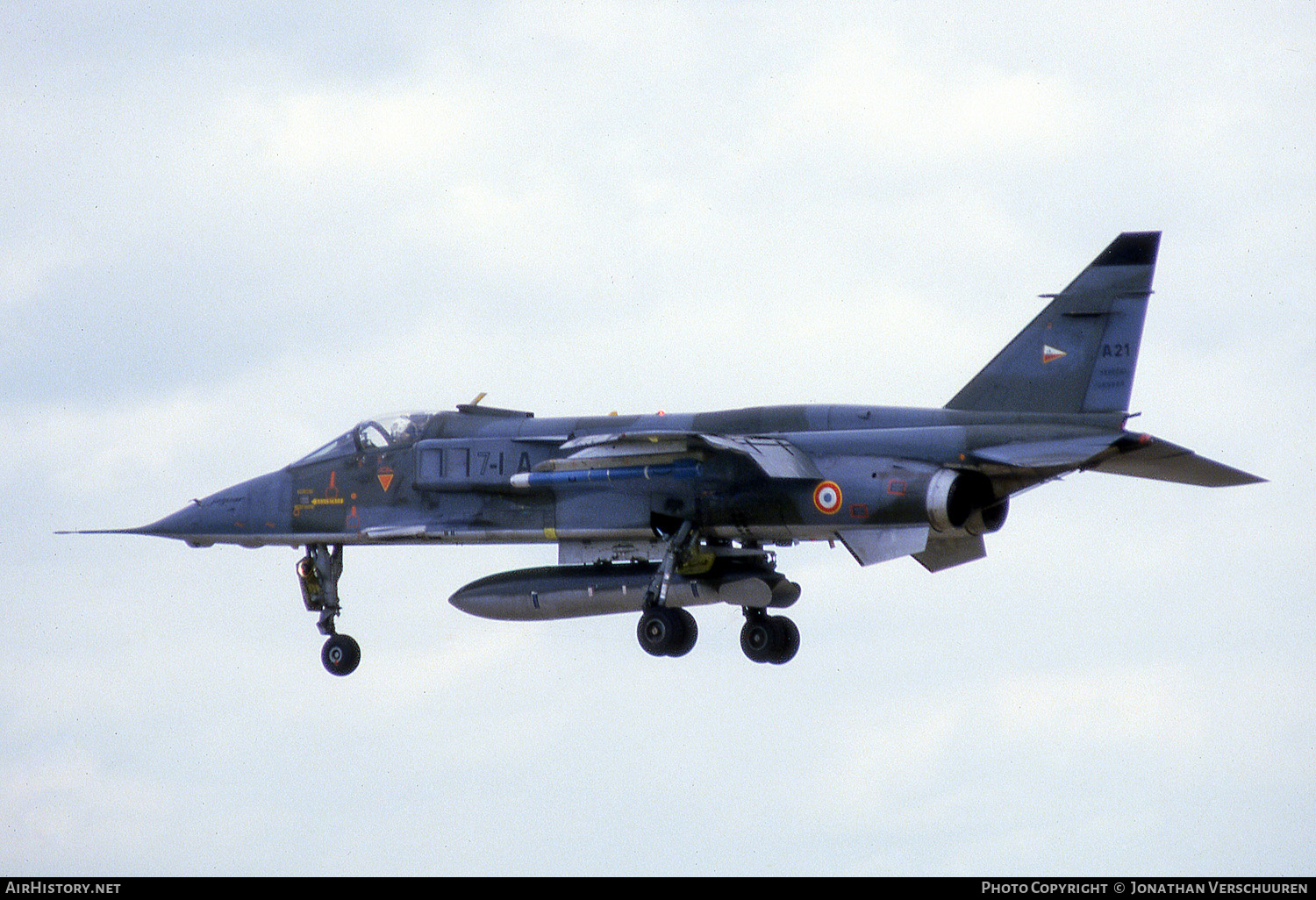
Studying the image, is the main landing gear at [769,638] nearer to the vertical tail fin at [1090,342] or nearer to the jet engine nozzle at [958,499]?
the jet engine nozzle at [958,499]

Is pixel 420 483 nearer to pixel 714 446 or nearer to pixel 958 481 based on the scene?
pixel 714 446

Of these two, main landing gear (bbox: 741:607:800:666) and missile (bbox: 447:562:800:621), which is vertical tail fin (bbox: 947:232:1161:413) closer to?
missile (bbox: 447:562:800:621)

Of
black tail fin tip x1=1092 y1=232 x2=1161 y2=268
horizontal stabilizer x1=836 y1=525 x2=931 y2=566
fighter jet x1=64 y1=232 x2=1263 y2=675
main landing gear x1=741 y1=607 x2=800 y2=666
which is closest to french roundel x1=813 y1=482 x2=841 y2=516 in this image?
fighter jet x1=64 y1=232 x2=1263 y2=675

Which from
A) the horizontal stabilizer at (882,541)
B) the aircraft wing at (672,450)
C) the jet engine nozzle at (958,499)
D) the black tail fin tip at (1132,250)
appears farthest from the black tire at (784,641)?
the black tail fin tip at (1132,250)

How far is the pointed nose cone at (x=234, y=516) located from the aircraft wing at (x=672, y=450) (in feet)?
17.5

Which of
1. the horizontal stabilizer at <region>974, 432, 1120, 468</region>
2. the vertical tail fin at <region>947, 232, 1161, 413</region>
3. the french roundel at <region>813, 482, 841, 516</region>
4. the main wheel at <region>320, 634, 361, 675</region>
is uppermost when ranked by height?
the vertical tail fin at <region>947, 232, 1161, 413</region>

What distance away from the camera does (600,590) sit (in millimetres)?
26188

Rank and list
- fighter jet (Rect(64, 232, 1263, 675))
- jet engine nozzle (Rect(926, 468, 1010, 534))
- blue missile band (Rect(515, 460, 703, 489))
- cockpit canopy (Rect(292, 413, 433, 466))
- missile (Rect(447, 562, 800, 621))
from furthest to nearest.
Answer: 1. cockpit canopy (Rect(292, 413, 433, 466))
2. missile (Rect(447, 562, 800, 621))
3. blue missile band (Rect(515, 460, 703, 489))
4. fighter jet (Rect(64, 232, 1263, 675))
5. jet engine nozzle (Rect(926, 468, 1010, 534))

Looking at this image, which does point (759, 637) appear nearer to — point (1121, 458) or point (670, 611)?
point (670, 611)

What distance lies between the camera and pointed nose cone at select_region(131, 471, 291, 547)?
2841 cm

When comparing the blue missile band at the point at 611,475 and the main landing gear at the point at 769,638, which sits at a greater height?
the blue missile band at the point at 611,475

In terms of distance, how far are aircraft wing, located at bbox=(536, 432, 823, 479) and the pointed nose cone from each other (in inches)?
210

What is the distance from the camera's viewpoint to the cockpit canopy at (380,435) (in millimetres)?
27797

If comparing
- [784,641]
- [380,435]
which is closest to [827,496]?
[784,641]
